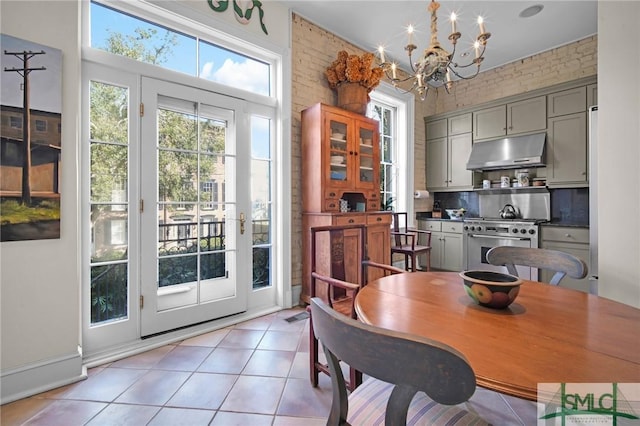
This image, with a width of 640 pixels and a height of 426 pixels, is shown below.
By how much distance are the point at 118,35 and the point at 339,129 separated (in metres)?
2.14

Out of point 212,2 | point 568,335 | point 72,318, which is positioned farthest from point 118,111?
point 568,335

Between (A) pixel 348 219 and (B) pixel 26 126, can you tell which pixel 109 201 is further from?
(A) pixel 348 219

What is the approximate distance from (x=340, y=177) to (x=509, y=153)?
2717mm

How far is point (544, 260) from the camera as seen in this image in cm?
182

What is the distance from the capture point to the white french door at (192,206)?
8.16 ft

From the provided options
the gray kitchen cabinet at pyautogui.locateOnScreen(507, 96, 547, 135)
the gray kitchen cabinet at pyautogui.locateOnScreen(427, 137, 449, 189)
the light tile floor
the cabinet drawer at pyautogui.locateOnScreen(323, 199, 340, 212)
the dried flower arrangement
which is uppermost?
the dried flower arrangement

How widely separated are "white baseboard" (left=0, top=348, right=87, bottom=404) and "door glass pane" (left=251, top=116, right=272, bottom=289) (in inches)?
61.6

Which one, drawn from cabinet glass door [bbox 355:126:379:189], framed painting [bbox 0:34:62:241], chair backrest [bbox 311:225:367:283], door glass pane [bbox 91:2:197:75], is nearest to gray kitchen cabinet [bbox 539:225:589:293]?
cabinet glass door [bbox 355:126:379:189]

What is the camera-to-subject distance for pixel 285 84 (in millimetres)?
3305

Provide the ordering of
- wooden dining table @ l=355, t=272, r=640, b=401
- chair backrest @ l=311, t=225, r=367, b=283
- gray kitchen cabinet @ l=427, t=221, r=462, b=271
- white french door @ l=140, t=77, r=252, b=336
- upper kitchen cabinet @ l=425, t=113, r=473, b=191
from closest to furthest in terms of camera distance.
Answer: wooden dining table @ l=355, t=272, r=640, b=401, white french door @ l=140, t=77, r=252, b=336, chair backrest @ l=311, t=225, r=367, b=283, gray kitchen cabinet @ l=427, t=221, r=462, b=271, upper kitchen cabinet @ l=425, t=113, r=473, b=191

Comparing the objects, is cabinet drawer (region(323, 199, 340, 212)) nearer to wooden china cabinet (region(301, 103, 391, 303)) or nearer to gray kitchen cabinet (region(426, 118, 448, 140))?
wooden china cabinet (region(301, 103, 391, 303))

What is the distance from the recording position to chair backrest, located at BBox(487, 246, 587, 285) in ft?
5.45

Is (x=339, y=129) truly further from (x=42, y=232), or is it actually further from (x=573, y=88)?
(x=573, y=88)

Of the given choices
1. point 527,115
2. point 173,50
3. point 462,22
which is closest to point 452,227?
point 527,115
